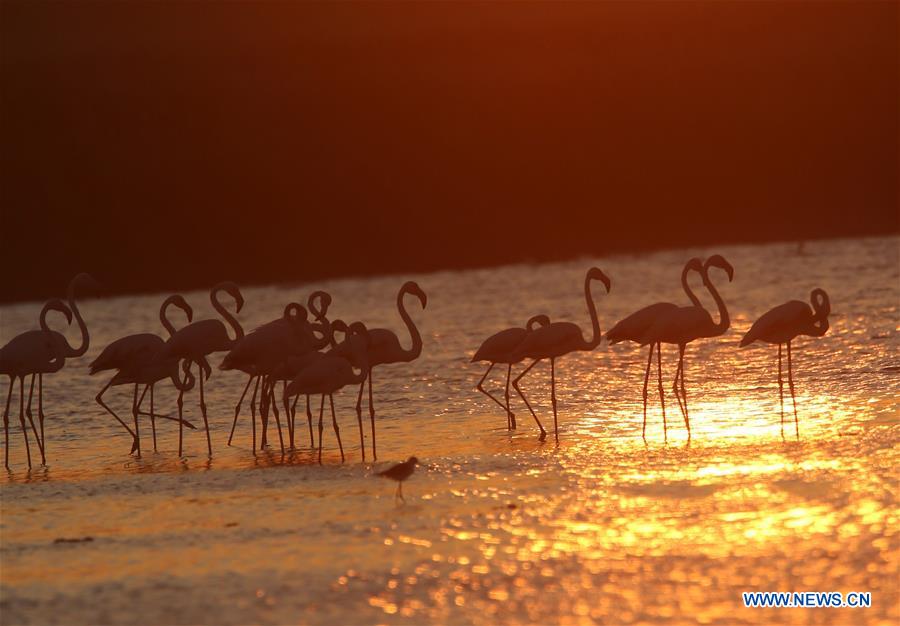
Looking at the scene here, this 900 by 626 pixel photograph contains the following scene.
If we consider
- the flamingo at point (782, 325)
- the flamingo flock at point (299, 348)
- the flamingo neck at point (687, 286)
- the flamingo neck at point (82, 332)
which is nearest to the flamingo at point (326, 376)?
the flamingo flock at point (299, 348)

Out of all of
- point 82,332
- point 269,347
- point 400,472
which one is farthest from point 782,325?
point 82,332

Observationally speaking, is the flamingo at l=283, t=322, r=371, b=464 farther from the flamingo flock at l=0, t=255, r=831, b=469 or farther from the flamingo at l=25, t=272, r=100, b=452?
the flamingo at l=25, t=272, r=100, b=452

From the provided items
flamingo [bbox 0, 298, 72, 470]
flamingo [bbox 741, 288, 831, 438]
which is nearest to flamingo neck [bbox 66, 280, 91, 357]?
flamingo [bbox 0, 298, 72, 470]

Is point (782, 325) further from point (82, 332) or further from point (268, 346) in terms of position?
point (82, 332)

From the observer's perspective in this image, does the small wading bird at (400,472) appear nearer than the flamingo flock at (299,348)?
Yes

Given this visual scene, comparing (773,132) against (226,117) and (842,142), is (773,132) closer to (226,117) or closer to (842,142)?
(842,142)

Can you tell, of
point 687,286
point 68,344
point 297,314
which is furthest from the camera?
point 68,344

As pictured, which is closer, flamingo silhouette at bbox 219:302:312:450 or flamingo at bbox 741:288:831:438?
flamingo silhouette at bbox 219:302:312:450

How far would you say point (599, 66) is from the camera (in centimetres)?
4788

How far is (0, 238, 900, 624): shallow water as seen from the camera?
22.0ft

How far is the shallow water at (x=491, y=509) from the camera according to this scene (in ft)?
22.0

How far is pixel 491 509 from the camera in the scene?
27.1 feet

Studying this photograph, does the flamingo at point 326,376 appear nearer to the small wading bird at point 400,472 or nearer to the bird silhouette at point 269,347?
the bird silhouette at point 269,347

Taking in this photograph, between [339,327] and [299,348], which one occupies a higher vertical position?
[339,327]
